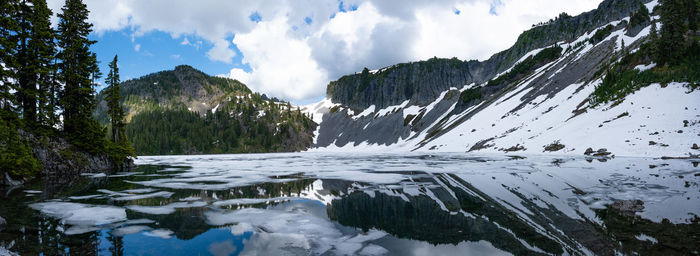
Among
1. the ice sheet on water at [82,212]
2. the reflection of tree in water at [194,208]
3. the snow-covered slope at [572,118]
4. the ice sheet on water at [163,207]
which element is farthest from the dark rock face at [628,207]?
the snow-covered slope at [572,118]

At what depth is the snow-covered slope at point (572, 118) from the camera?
108ft

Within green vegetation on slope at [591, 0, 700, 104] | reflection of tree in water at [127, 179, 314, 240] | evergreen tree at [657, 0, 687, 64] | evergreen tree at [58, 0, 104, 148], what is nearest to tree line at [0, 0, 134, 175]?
evergreen tree at [58, 0, 104, 148]

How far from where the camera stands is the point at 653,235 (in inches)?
269

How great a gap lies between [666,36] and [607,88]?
34.1ft

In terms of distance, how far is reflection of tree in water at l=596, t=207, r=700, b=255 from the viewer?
5.93 metres

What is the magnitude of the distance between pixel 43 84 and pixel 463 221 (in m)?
36.5

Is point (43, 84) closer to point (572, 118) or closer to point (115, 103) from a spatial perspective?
point (115, 103)

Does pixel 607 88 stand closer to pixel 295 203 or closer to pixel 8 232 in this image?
pixel 295 203

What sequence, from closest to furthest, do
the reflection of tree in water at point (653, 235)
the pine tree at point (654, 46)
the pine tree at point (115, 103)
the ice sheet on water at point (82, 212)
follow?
the reflection of tree in water at point (653, 235), the ice sheet on water at point (82, 212), the pine tree at point (115, 103), the pine tree at point (654, 46)

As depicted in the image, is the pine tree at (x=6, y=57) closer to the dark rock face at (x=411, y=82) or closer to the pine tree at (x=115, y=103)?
the pine tree at (x=115, y=103)

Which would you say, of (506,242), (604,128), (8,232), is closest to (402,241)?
(506,242)

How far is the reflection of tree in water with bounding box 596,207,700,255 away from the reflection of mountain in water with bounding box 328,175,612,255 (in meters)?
0.44

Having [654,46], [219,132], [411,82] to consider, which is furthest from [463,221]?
[219,132]

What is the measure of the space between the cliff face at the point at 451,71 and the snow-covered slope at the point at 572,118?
10761 mm
